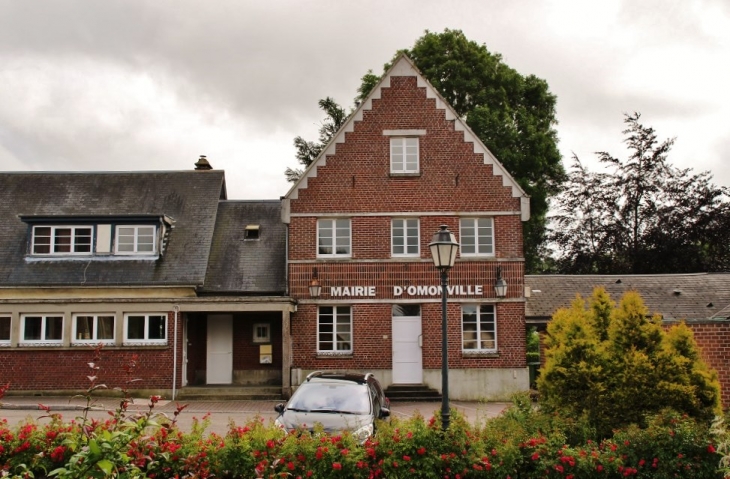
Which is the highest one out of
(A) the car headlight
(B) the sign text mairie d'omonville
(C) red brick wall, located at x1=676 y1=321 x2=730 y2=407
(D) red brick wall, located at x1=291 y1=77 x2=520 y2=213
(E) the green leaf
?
(D) red brick wall, located at x1=291 y1=77 x2=520 y2=213

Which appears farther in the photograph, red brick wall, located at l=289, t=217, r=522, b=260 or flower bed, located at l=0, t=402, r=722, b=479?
red brick wall, located at l=289, t=217, r=522, b=260

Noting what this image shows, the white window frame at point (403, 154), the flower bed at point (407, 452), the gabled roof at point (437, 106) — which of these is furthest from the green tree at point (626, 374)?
the white window frame at point (403, 154)

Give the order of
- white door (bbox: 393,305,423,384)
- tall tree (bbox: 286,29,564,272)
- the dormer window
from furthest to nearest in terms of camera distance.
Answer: tall tree (bbox: 286,29,564,272) < the dormer window < white door (bbox: 393,305,423,384)

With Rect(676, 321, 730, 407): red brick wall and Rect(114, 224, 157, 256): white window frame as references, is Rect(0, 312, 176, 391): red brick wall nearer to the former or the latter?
Rect(114, 224, 157, 256): white window frame

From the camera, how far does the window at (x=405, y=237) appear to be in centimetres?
2212

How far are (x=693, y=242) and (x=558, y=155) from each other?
754 cm

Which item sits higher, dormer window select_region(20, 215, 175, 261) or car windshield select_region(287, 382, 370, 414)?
dormer window select_region(20, 215, 175, 261)

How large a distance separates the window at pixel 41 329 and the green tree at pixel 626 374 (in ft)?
52.0

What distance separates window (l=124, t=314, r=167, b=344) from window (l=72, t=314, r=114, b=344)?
589 mm

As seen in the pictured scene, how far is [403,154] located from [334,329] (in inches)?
244

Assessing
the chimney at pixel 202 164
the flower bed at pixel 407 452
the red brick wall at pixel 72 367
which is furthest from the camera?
the chimney at pixel 202 164

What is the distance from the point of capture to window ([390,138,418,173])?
22531 millimetres

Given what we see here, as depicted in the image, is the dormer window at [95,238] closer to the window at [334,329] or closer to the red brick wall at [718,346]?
the window at [334,329]

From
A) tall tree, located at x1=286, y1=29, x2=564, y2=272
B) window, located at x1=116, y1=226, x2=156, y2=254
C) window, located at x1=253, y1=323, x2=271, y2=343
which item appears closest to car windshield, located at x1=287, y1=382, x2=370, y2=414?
window, located at x1=253, y1=323, x2=271, y2=343
